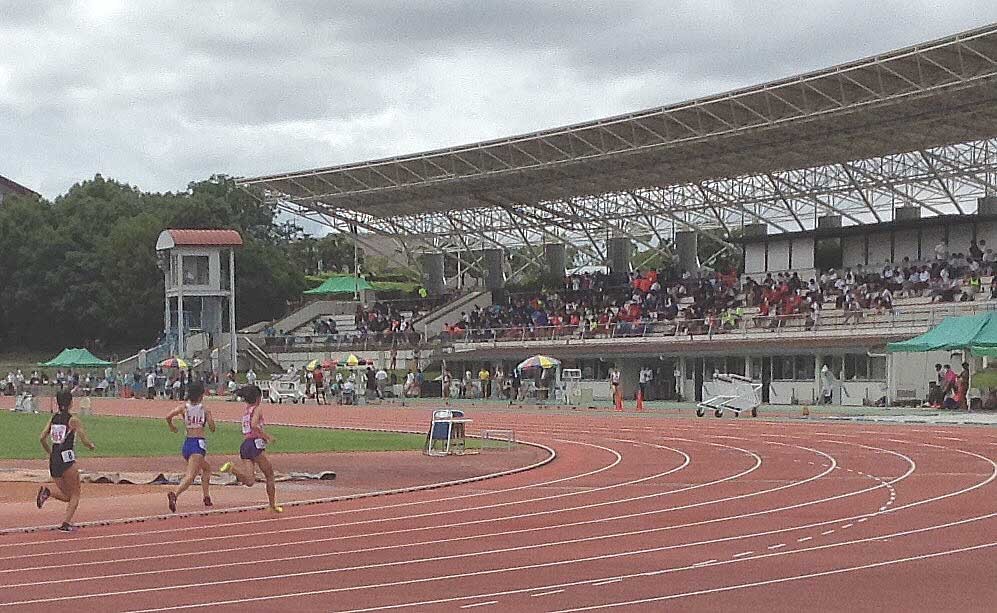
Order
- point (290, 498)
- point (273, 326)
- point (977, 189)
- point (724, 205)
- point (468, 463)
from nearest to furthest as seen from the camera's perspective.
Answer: point (290, 498), point (468, 463), point (977, 189), point (724, 205), point (273, 326)

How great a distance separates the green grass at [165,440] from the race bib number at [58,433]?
1070cm

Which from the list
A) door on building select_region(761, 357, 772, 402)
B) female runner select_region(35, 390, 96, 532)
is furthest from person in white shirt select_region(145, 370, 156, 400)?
female runner select_region(35, 390, 96, 532)

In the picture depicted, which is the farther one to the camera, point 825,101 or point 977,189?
point 977,189

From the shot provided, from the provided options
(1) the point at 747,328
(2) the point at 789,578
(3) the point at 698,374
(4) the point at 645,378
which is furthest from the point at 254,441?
(3) the point at 698,374

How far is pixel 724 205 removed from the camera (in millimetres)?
66375

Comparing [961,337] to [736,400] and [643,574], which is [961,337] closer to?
[736,400]

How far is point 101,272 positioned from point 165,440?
55417 mm

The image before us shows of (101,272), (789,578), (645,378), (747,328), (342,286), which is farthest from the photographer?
(101,272)

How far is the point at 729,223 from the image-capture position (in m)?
70.6

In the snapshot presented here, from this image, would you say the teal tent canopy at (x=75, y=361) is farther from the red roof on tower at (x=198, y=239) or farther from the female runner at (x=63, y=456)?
the female runner at (x=63, y=456)

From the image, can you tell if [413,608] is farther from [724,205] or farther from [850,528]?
[724,205]

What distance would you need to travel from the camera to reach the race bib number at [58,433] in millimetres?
14844

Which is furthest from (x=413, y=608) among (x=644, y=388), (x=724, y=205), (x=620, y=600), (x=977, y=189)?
(x=724, y=205)

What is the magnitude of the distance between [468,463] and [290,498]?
607cm
